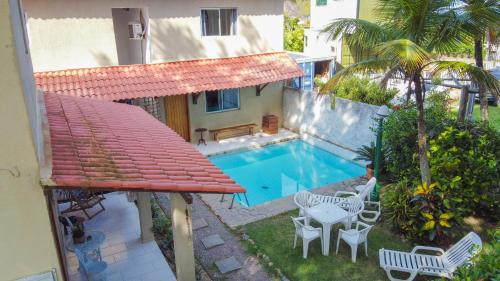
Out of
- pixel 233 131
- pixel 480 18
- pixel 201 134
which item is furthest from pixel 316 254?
pixel 233 131

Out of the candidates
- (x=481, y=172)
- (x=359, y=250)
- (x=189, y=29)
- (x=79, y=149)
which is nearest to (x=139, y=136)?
(x=79, y=149)

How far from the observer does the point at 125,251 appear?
9258mm

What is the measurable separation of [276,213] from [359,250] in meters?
2.80

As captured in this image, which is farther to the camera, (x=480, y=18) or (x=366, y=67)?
(x=366, y=67)

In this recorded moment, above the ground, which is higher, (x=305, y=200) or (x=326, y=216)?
(x=326, y=216)

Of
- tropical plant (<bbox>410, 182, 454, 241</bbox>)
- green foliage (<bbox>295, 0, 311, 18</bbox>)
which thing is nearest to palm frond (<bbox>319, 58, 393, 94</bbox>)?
tropical plant (<bbox>410, 182, 454, 241</bbox>)

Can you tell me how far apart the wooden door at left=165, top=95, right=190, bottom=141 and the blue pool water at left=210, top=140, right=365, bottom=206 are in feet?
7.70

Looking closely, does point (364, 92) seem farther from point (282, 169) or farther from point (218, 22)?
point (218, 22)

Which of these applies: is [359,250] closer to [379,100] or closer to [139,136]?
[139,136]

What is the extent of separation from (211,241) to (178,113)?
9346 mm

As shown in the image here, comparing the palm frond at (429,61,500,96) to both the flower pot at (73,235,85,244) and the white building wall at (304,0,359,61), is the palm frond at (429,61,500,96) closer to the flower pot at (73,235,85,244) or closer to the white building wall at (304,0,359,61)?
the flower pot at (73,235,85,244)

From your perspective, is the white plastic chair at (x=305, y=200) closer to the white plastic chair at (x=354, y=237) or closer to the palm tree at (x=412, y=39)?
the white plastic chair at (x=354, y=237)

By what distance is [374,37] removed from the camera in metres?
9.02

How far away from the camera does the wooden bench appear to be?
61.3 ft
